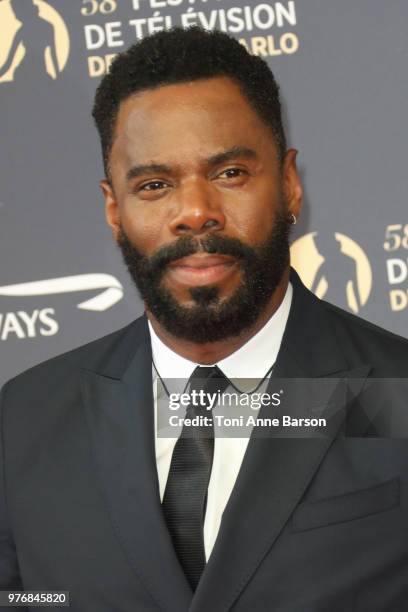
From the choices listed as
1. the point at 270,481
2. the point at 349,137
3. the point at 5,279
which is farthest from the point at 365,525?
the point at 5,279

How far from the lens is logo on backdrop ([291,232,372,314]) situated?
6.73 ft

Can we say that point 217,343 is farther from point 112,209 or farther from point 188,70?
point 188,70

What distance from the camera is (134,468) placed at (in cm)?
161

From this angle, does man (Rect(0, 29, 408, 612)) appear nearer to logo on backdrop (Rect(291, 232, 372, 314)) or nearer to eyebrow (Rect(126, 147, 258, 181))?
eyebrow (Rect(126, 147, 258, 181))

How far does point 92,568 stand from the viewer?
1605 mm

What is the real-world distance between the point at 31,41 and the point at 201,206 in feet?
2.74

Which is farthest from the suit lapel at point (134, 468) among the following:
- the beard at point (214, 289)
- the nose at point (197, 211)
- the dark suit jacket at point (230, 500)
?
the nose at point (197, 211)

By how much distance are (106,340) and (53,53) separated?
68 centimetres

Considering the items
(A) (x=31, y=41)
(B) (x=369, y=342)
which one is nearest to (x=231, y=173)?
(B) (x=369, y=342)

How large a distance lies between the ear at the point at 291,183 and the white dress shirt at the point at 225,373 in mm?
142

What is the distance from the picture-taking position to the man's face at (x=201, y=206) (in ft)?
5.13

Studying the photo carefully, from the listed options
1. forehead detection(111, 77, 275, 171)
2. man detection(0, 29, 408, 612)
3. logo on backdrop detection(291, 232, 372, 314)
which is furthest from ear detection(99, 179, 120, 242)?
logo on backdrop detection(291, 232, 372, 314)

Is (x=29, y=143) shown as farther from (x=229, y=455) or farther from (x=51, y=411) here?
(x=229, y=455)

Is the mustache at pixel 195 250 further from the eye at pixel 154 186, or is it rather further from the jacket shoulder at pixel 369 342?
the jacket shoulder at pixel 369 342
